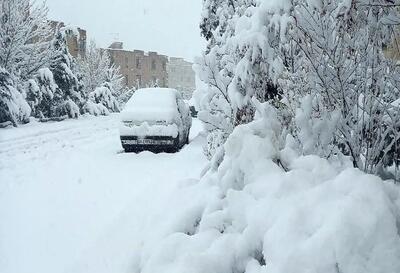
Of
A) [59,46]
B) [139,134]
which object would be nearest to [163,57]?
[59,46]

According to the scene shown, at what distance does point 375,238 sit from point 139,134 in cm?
913

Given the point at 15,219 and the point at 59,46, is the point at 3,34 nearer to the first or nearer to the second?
the point at 59,46

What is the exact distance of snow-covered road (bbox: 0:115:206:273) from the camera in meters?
4.16

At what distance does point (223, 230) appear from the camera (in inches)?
112

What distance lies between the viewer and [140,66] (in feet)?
238

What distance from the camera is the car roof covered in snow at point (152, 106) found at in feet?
36.4

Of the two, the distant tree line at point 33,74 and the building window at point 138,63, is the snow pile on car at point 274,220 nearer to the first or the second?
the distant tree line at point 33,74

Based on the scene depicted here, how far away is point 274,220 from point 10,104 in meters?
18.8

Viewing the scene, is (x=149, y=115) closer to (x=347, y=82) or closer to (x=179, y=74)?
(x=347, y=82)

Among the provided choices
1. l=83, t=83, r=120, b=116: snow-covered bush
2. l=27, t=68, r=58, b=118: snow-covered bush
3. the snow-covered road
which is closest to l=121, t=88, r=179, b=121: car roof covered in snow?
the snow-covered road

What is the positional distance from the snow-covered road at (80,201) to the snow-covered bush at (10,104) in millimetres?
6795

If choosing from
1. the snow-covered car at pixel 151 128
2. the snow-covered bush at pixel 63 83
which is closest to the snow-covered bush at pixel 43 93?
the snow-covered bush at pixel 63 83

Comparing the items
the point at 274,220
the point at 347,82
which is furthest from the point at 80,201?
the point at 274,220

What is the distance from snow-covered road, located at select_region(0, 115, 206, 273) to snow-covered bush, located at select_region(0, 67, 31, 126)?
22.3 ft
